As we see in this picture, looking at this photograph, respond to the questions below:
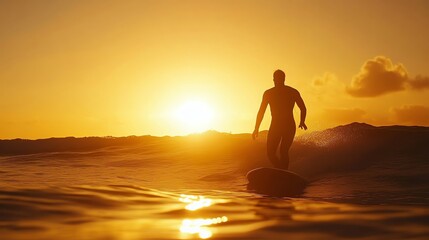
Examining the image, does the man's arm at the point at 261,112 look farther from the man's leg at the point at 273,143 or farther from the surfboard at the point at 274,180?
the surfboard at the point at 274,180

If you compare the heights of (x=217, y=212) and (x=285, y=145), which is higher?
(x=285, y=145)

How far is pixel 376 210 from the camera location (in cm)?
560

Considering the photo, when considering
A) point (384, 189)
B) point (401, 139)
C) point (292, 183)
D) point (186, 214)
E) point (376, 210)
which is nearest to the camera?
point (186, 214)

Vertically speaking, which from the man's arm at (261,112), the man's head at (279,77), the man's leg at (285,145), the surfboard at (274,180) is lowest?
the surfboard at (274,180)

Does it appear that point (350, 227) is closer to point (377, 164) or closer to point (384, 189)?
point (384, 189)

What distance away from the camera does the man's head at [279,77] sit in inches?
466

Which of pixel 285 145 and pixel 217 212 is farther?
pixel 285 145

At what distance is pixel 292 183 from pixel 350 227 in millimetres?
6083

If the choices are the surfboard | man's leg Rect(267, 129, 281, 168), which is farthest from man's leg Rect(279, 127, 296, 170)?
the surfboard

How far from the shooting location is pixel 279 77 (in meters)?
11.9

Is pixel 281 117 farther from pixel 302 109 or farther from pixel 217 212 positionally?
pixel 217 212

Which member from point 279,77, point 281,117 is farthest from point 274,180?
point 279,77

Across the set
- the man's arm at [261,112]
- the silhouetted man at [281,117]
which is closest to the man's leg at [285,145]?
the silhouetted man at [281,117]

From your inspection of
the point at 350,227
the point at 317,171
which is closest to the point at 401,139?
the point at 317,171
